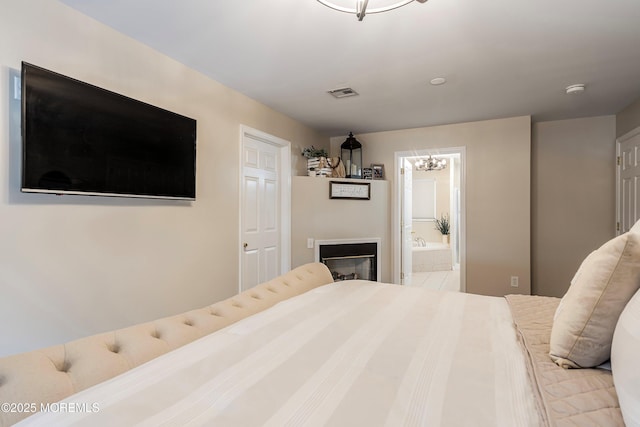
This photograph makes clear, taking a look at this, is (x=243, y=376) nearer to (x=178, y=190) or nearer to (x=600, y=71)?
(x=178, y=190)

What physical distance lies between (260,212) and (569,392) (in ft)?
9.78

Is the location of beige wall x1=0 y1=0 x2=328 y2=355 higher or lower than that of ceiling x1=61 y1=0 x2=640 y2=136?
lower

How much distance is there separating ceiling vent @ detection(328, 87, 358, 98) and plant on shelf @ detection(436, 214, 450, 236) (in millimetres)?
4929

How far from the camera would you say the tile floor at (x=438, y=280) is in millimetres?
5200

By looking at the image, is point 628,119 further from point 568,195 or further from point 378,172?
point 378,172

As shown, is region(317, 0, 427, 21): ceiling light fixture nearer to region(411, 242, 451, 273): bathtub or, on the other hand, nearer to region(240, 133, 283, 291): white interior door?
region(240, 133, 283, 291): white interior door

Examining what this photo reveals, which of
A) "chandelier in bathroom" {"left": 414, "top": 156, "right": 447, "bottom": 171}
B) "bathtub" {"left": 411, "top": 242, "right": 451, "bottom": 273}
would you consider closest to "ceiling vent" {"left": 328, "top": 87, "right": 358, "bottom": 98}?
"chandelier in bathroom" {"left": 414, "top": 156, "right": 447, "bottom": 171}

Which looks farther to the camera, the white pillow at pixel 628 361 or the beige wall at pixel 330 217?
the beige wall at pixel 330 217

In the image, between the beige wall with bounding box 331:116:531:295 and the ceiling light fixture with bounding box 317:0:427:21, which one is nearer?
the ceiling light fixture with bounding box 317:0:427:21

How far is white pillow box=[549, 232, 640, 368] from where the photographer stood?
905 mm

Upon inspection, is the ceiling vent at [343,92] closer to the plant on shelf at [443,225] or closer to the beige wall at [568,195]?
the beige wall at [568,195]

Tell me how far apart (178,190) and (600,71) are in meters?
3.42

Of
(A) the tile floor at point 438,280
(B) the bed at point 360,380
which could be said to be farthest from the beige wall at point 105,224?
(A) the tile floor at point 438,280

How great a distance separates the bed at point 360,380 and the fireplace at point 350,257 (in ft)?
8.49
